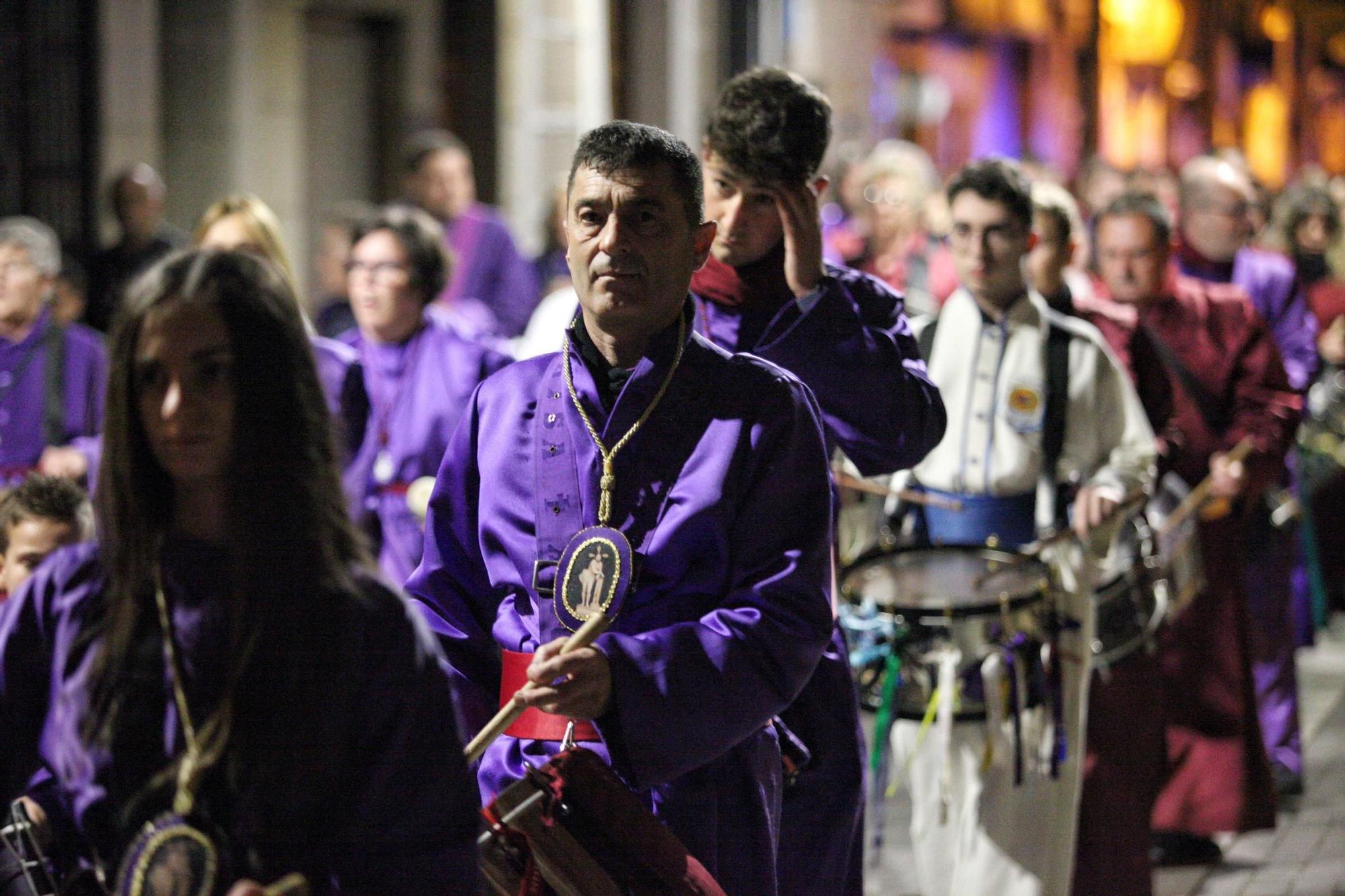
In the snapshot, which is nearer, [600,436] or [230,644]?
[230,644]

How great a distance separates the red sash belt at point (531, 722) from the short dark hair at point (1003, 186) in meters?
2.66

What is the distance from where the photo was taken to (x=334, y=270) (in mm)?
11703

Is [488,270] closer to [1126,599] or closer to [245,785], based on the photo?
[1126,599]

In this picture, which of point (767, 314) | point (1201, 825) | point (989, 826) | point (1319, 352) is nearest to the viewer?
point (767, 314)

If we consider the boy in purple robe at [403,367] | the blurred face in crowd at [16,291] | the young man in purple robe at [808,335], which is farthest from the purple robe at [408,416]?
the young man in purple robe at [808,335]

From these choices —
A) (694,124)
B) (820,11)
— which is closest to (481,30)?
(694,124)

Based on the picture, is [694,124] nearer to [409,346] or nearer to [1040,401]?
[409,346]

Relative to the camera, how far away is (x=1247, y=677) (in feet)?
24.0

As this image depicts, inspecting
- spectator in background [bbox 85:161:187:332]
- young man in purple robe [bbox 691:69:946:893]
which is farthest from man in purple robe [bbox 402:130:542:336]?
young man in purple robe [bbox 691:69:946:893]

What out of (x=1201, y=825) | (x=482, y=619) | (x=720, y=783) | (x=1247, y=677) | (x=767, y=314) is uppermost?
(x=767, y=314)

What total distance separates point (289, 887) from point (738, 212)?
7.22 feet

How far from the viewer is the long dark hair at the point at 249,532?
2.47 metres

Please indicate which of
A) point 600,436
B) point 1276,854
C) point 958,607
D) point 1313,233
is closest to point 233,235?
point 958,607

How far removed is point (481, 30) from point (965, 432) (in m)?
9.21
